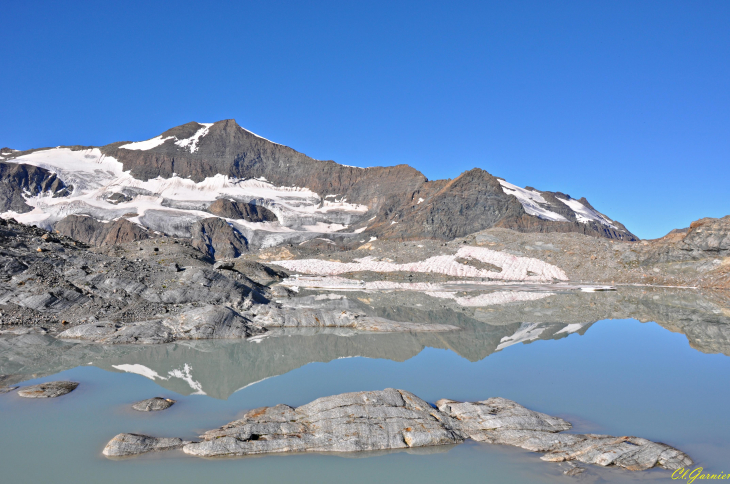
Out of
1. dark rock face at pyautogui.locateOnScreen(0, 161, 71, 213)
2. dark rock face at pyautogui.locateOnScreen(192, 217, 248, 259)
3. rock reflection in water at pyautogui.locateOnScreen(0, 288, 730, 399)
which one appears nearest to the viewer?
rock reflection in water at pyautogui.locateOnScreen(0, 288, 730, 399)

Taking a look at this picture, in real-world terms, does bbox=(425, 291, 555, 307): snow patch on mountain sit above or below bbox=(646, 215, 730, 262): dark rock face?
below

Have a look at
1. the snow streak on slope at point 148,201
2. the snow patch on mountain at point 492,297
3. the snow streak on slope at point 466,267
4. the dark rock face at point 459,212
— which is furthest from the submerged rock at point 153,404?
the snow streak on slope at point 148,201

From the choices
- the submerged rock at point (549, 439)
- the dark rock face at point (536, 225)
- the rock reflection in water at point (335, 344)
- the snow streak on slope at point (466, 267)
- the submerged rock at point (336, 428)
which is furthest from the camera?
the dark rock face at point (536, 225)

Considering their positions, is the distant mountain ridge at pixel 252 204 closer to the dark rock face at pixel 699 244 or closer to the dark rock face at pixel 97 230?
the dark rock face at pixel 97 230

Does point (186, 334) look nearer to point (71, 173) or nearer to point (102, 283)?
point (102, 283)

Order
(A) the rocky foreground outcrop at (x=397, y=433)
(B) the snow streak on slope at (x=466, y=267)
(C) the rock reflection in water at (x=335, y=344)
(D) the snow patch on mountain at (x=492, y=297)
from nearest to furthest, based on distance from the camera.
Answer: (A) the rocky foreground outcrop at (x=397, y=433) < (C) the rock reflection in water at (x=335, y=344) < (D) the snow patch on mountain at (x=492, y=297) < (B) the snow streak on slope at (x=466, y=267)

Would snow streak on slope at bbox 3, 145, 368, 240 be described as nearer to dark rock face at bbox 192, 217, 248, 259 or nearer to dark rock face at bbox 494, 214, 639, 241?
dark rock face at bbox 192, 217, 248, 259

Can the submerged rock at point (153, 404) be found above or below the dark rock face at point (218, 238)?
below

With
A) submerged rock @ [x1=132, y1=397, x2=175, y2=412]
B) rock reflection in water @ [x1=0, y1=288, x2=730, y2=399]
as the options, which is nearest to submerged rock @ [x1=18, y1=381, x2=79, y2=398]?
rock reflection in water @ [x1=0, y1=288, x2=730, y2=399]
